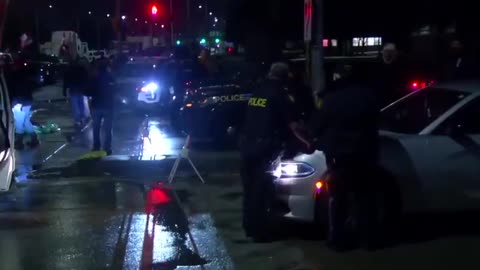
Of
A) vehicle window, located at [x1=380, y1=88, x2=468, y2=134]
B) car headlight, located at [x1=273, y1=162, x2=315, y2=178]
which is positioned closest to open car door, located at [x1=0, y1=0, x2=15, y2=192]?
car headlight, located at [x1=273, y1=162, x2=315, y2=178]

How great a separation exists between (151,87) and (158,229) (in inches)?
611

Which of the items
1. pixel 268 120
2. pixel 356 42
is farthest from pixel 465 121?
pixel 356 42

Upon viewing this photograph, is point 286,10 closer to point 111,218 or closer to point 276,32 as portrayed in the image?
point 276,32

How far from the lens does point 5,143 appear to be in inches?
430

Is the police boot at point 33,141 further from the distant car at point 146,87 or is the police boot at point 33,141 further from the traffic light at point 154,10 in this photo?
the traffic light at point 154,10

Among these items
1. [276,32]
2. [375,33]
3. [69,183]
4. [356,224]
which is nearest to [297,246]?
[356,224]

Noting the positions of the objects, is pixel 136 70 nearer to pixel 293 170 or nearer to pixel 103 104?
pixel 103 104

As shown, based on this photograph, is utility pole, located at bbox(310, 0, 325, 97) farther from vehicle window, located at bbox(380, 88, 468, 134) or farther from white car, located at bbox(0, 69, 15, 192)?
white car, located at bbox(0, 69, 15, 192)

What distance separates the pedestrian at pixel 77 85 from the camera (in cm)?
1770

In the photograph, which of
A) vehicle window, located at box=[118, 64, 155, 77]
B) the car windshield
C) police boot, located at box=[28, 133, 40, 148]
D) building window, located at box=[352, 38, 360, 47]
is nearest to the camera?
police boot, located at box=[28, 133, 40, 148]

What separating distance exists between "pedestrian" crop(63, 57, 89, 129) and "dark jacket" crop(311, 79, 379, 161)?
29.2 feet

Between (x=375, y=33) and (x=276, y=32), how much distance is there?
16.9 ft

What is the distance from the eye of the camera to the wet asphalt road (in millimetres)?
8102

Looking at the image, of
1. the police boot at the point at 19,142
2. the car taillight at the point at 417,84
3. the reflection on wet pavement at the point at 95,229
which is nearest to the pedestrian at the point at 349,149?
the reflection on wet pavement at the point at 95,229
